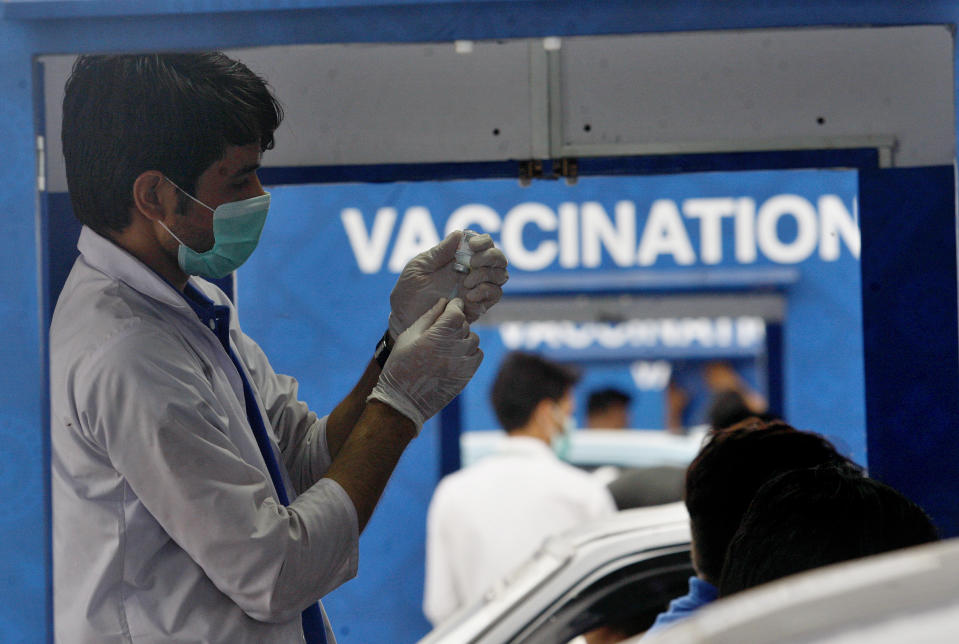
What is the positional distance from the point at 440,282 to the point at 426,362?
0.89ft

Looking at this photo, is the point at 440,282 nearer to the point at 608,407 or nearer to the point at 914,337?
the point at 914,337

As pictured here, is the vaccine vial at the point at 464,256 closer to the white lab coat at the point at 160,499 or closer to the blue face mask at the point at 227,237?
the blue face mask at the point at 227,237

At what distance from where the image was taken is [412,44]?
219 centimetres

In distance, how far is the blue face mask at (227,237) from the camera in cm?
195

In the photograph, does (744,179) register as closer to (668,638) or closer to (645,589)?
(645,589)

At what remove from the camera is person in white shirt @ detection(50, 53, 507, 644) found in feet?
5.68

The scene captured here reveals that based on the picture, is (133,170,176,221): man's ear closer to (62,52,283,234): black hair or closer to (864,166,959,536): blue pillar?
(62,52,283,234): black hair

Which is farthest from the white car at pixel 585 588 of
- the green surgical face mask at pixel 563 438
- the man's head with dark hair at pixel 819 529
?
the green surgical face mask at pixel 563 438

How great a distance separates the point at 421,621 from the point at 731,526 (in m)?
3.84

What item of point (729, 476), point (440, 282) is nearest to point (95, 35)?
point (440, 282)

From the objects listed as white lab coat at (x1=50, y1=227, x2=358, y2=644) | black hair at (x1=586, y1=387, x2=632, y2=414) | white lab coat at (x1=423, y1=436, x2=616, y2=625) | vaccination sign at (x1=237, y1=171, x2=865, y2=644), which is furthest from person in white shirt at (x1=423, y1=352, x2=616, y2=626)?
black hair at (x1=586, y1=387, x2=632, y2=414)

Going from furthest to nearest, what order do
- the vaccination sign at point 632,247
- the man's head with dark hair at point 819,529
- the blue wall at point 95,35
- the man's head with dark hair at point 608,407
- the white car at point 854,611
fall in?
the man's head with dark hair at point 608,407
the vaccination sign at point 632,247
the blue wall at point 95,35
the man's head with dark hair at point 819,529
the white car at point 854,611

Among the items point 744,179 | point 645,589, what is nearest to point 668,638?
point 645,589

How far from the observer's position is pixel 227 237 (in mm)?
1964
